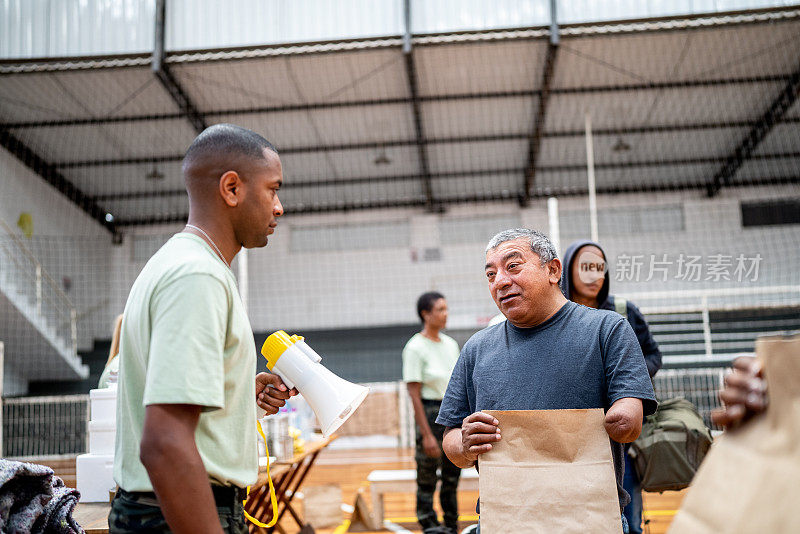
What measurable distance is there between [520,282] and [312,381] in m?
0.62

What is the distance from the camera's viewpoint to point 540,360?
1.75 m

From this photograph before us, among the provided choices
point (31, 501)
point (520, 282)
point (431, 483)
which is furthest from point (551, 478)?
point (431, 483)

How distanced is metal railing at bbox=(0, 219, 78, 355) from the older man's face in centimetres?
1100

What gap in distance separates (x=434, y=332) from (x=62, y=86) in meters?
8.63

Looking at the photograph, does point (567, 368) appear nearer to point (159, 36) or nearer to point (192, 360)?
point (192, 360)

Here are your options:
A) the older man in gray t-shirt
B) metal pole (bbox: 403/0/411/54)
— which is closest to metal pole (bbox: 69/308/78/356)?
metal pole (bbox: 403/0/411/54)

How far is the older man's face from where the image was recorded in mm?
1800

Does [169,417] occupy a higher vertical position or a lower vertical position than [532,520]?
higher

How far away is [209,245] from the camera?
4.04ft

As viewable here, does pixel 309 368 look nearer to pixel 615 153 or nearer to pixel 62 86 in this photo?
pixel 62 86

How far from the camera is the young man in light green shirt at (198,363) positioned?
Result: 105cm

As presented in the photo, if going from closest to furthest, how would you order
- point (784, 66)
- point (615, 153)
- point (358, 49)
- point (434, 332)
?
point (434, 332) → point (358, 49) → point (784, 66) → point (615, 153)

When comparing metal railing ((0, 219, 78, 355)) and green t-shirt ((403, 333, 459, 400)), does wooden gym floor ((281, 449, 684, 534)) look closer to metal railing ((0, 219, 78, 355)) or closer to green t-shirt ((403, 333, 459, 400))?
green t-shirt ((403, 333, 459, 400))

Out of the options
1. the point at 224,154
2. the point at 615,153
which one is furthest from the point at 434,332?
the point at 615,153
